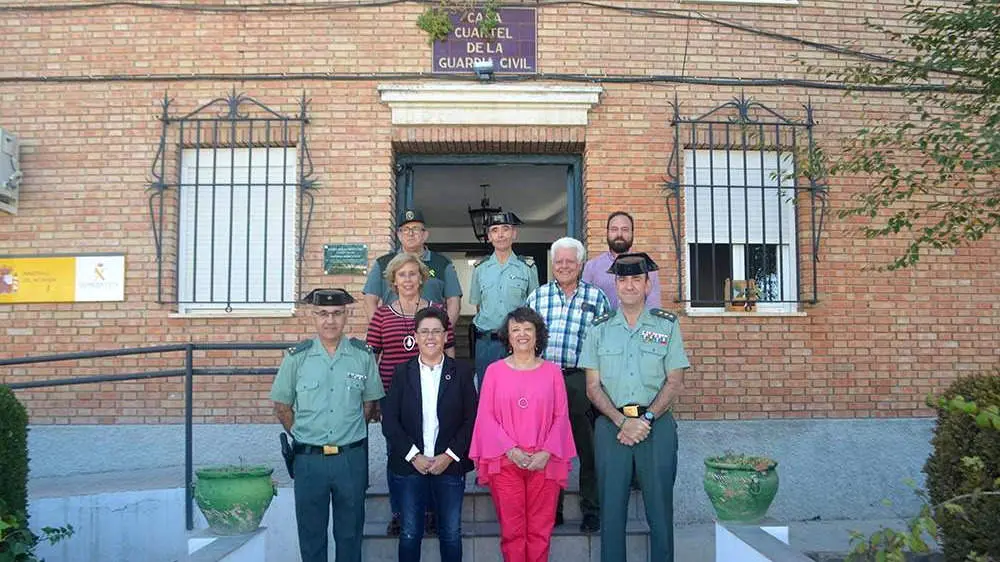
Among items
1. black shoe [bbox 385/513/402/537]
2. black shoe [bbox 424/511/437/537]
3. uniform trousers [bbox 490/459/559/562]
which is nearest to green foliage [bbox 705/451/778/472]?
uniform trousers [bbox 490/459/559/562]

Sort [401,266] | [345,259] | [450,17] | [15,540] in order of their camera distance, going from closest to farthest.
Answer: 1. [15,540]
2. [401,266]
3. [345,259]
4. [450,17]

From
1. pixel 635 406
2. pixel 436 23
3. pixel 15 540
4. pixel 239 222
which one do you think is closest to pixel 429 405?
pixel 635 406

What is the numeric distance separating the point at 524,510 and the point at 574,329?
3.89 feet

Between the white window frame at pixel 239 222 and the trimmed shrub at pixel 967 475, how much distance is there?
514 centimetres

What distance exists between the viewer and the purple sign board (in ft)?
24.2

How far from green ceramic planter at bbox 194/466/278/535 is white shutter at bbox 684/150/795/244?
15.2ft

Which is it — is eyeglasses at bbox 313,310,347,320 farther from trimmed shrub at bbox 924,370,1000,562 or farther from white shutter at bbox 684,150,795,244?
white shutter at bbox 684,150,795,244

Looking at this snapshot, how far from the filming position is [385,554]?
518 centimetres

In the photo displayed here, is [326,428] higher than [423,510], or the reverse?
[326,428]

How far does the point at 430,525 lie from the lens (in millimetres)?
5145

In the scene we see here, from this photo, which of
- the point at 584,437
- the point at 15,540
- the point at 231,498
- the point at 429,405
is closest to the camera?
the point at 231,498

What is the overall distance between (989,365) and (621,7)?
465 cm

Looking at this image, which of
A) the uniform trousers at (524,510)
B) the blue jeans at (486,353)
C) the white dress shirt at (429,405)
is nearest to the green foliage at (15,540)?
the white dress shirt at (429,405)

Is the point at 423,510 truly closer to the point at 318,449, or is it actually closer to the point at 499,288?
the point at 318,449
